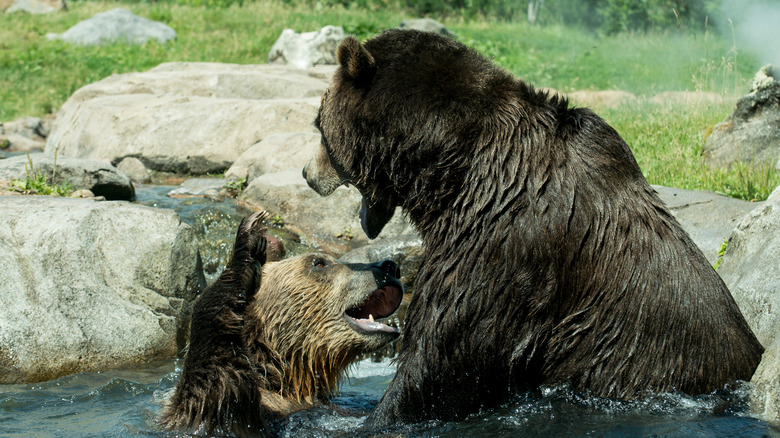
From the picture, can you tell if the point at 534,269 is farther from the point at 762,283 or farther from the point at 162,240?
the point at 162,240

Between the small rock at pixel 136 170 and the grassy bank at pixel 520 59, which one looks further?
the small rock at pixel 136 170

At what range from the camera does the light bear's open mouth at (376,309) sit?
4.79 m

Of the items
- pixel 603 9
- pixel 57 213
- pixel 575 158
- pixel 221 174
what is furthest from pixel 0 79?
pixel 603 9

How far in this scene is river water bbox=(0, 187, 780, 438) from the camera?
3650mm

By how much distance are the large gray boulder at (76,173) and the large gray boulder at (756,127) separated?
7829 mm

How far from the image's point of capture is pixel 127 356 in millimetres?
6078

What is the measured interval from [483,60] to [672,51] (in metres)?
21.5

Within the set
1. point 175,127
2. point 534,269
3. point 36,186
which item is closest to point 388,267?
point 534,269

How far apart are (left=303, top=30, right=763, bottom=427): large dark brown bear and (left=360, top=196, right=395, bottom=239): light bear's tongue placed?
0.50m

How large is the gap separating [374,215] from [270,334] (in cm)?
109

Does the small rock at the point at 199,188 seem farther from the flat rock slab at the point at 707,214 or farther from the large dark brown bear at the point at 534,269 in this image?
the large dark brown bear at the point at 534,269

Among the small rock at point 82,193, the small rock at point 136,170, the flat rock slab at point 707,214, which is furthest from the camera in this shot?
the small rock at point 136,170

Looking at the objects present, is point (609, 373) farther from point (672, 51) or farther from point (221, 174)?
point (672, 51)

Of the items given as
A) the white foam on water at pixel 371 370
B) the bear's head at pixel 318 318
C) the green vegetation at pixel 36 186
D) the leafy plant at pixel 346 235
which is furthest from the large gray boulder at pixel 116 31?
the bear's head at pixel 318 318
